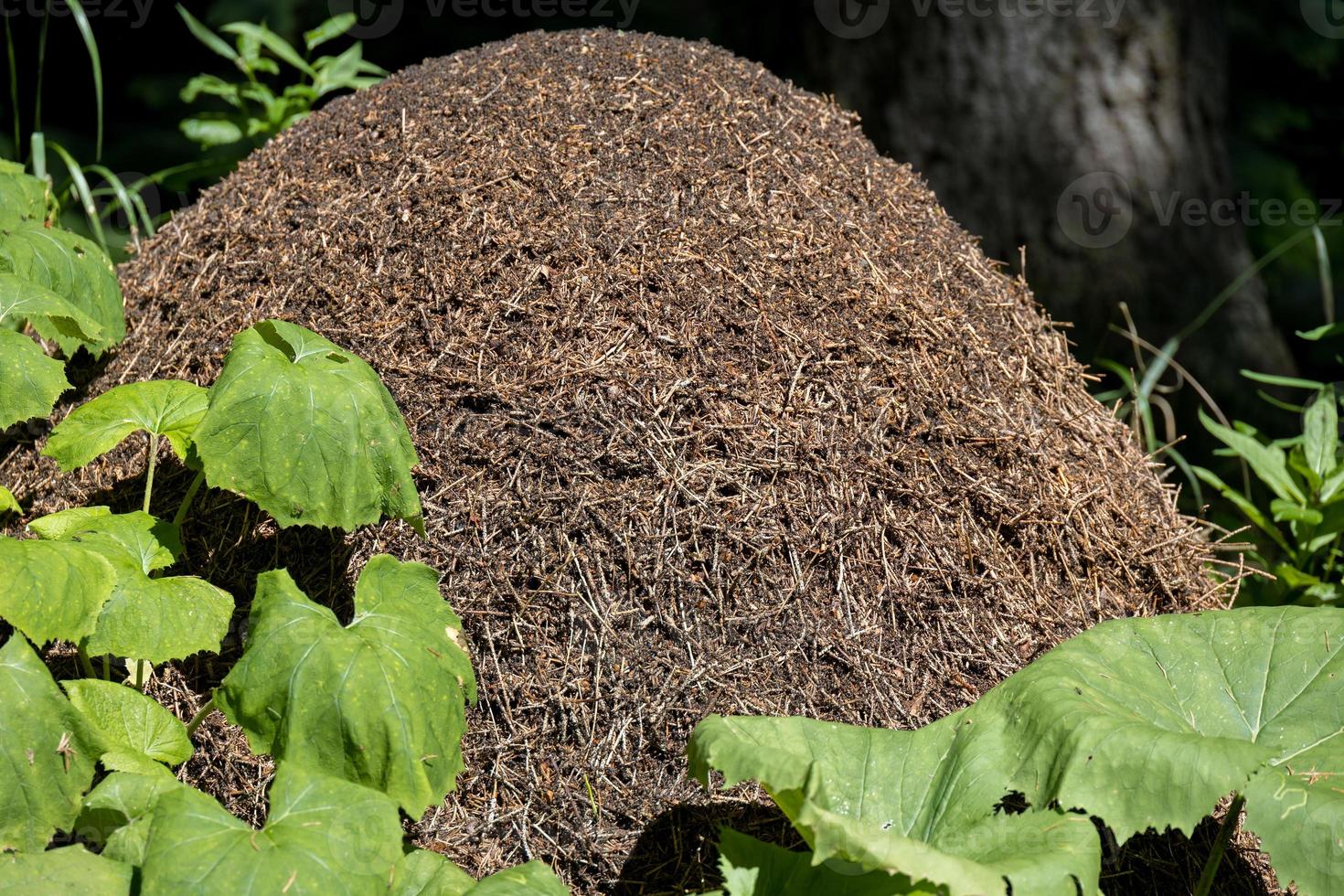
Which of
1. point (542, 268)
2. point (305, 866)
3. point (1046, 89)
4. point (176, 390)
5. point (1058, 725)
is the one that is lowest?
point (305, 866)

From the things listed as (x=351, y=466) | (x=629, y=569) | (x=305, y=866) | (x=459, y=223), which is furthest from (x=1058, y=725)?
(x=459, y=223)

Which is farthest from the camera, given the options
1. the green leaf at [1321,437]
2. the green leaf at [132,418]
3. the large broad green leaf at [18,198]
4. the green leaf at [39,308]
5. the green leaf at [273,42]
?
the green leaf at [273,42]

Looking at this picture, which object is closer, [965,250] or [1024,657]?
[1024,657]

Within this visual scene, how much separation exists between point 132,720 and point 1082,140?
428cm

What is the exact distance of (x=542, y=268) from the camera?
2635 millimetres

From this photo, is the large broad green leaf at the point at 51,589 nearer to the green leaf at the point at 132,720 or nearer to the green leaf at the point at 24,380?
the green leaf at the point at 132,720

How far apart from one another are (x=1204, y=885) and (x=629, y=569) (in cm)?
121

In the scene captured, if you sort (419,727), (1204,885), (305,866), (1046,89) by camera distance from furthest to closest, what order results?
(1046,89)
(1204,885)
(419,727)
(305,866)

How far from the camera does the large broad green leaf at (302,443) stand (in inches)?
78.6

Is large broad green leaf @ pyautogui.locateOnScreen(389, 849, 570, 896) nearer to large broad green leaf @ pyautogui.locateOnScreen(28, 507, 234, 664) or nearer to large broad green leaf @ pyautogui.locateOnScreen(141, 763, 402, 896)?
large broad green leaf @ pyautogui.locateOnScreen(141, 763, 402, 896)

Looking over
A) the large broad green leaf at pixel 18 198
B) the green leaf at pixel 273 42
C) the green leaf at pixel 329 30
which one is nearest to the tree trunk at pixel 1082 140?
the green leaf at pixel 329 30

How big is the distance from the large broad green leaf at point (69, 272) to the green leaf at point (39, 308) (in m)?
0.04

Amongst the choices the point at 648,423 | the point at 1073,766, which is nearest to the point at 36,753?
the point at 648,423

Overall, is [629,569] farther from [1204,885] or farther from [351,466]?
[1204,885]
